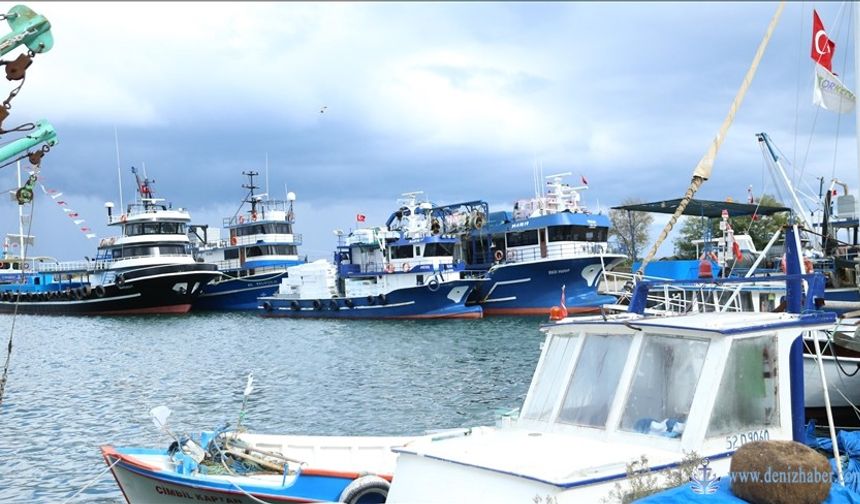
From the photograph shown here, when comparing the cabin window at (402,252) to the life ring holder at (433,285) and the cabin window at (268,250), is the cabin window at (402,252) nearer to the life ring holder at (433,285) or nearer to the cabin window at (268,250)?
the life ring holder at (433,285)

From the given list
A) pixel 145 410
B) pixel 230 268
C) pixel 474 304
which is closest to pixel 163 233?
pixel 230 268

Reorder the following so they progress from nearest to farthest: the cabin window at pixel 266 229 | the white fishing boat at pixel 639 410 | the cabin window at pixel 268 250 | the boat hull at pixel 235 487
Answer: the white fishing boat at pixel 639 410, the boat hull at pixel 235 487, the cabin window at pixel 268 250, the cabin window at pixel 266 229

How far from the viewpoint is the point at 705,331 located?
26.8ft

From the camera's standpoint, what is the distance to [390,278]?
55438 millimetres

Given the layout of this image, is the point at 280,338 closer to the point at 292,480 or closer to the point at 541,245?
the point at 541,245

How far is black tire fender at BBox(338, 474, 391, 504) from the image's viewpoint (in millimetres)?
10016

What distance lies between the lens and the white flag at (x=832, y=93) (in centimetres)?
2172

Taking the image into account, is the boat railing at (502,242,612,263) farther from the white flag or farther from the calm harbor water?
the white flag

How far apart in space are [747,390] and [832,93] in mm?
16732

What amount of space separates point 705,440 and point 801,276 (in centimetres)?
246

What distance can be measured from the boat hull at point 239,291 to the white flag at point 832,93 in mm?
55704

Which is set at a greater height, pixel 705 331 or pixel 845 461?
pixel 705 331

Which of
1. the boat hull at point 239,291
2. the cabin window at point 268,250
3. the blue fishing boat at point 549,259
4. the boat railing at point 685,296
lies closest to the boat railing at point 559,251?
the blue fishing boat at point 549,259

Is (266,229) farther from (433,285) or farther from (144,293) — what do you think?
(433,285)
